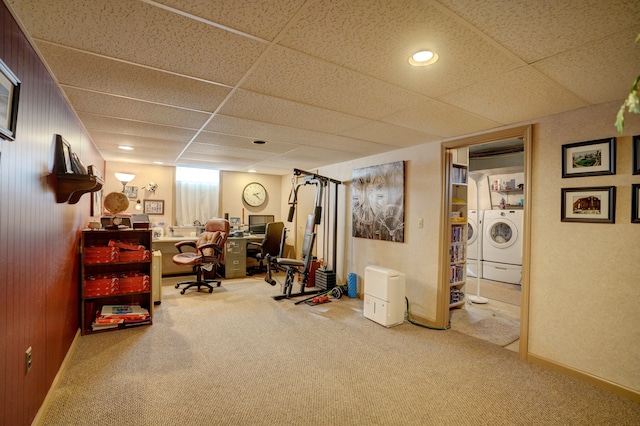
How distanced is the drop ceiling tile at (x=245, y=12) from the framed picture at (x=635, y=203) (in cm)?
253

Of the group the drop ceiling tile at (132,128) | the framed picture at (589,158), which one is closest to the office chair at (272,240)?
the drop ceiling tile at (132,128)

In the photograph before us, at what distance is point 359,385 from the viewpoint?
220 cm

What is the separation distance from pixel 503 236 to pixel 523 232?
363cm

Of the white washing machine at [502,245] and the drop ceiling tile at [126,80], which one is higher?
the drop ceiling tile at [126,80]

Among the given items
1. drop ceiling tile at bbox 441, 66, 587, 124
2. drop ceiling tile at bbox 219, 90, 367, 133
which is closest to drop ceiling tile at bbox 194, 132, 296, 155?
drop ceiling tile at bbox 219, 90, 367, 133

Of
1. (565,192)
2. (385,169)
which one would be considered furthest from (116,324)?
(565,192)

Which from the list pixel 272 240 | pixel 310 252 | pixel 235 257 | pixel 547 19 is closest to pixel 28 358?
pixel 547 19

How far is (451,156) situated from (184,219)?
5.05 meters

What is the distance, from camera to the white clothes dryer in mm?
5504

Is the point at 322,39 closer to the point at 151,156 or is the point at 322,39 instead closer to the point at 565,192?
the point at 565,192

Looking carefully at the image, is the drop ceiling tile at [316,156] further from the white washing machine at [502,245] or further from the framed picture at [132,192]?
the white washing machine at [502,245]

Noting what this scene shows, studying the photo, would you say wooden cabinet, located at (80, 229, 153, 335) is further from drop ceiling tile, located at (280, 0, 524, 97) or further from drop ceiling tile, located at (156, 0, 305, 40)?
drop ceiling tile, located at (280, 0, 524, 97)

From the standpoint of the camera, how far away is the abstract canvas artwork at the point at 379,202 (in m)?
3.88

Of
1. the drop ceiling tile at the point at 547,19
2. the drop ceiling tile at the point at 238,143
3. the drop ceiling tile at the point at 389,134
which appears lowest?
the drop ceiling tile at the point at 547,19
